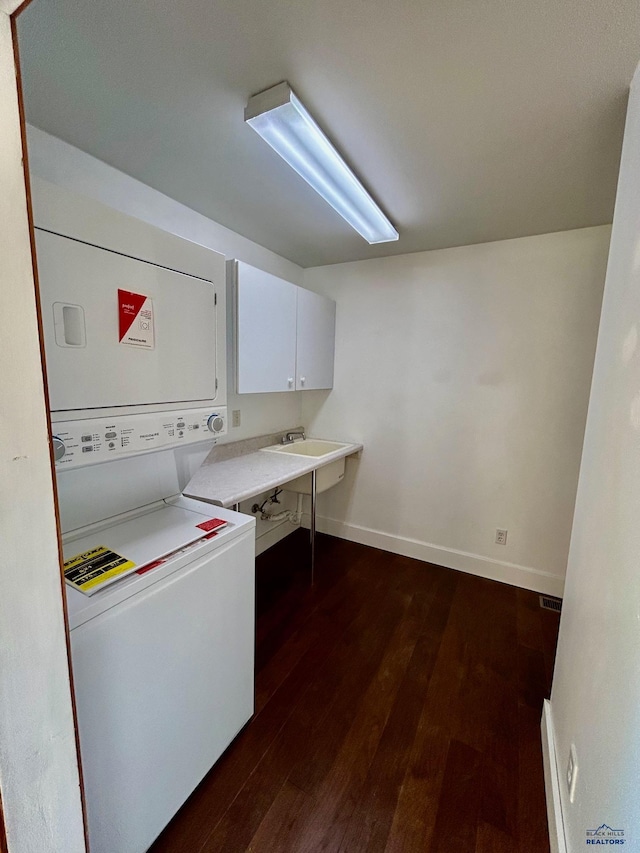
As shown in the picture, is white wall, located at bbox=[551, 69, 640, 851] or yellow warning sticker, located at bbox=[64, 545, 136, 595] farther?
yellow warning sticker, located at bbox=[64, 545, 136, 595]

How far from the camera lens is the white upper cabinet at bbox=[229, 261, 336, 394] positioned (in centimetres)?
194

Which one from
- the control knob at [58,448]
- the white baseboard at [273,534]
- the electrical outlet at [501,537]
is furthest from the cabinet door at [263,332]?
the electrical outlet at [501,537]

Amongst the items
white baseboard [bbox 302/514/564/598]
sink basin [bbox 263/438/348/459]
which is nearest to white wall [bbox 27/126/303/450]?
sink basin [bbox 263/438/348/459]

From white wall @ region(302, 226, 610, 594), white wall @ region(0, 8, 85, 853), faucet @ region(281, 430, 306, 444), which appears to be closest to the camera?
white wall @ region(0, 8, 85, 853)

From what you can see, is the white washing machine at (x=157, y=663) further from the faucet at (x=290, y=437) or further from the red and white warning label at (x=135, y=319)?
the faucet at (x=290, y=437)

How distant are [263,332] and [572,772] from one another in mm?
2206

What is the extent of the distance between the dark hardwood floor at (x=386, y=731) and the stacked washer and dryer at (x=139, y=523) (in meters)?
0.16

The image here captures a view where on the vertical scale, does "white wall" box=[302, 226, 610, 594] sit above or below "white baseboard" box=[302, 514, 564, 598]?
above

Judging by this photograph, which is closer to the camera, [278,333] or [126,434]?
[126,434]

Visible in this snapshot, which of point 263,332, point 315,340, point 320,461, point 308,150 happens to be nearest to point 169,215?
point 263,332

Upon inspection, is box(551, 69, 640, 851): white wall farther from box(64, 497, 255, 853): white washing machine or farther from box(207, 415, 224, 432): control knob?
box(207, 415, 224, 432): control knob

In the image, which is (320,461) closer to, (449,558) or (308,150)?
(449,558)

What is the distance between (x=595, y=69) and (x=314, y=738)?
8.17 ft

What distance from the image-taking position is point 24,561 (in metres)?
0.57
